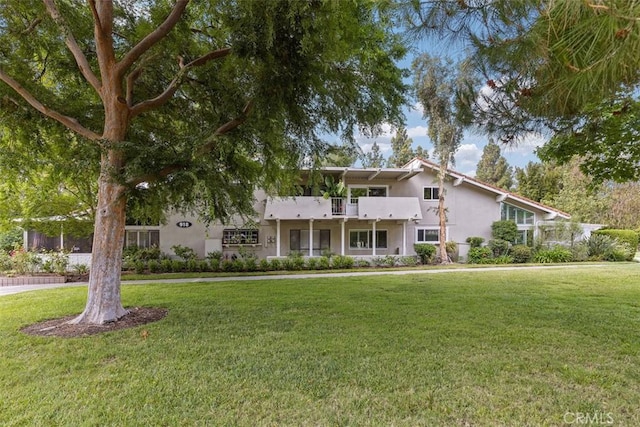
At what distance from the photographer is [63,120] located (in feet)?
22.4

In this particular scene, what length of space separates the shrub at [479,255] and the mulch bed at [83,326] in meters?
16.6

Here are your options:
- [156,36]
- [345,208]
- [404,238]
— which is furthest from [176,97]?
[404,238]

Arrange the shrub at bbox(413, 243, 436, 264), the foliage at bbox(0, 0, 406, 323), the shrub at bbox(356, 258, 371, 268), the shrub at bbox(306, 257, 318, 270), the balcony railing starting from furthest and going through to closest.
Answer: the shrub at bbox(413, 243, 436, 264)
the balcony railing
the shrub at bbox(356, 258, 371, 268)
the shrub at bbox(306, 257, 318, 270)
the foliage at bbox(0, 0, 406, 323)

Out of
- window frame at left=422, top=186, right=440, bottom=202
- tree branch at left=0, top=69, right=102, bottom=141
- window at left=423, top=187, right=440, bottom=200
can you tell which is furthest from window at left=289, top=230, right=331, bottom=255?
tree branch at left=0, top=69, right=102, bottom=141

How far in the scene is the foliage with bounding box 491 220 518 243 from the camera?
19.7 meters

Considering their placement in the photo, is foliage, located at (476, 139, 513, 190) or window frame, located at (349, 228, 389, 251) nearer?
window frame, located at (349, 228, 389, 251)

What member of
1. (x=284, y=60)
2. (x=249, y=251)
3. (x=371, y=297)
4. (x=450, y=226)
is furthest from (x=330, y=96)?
(x=450, y=226)

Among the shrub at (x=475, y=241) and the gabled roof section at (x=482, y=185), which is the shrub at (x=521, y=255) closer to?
the shrub at (x=475, y=241)

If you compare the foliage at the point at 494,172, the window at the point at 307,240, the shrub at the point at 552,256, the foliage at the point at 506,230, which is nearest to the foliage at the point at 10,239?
the window at the point at 307,240

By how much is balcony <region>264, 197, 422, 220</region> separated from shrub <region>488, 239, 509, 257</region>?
4.82 meters

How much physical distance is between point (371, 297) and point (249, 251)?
1066 cm

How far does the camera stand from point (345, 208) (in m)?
18.2

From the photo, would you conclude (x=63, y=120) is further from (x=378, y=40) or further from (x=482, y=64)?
(x=482, y=64)

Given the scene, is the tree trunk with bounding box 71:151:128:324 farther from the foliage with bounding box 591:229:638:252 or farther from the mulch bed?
the foliage with bounding box 591:229:638:252
